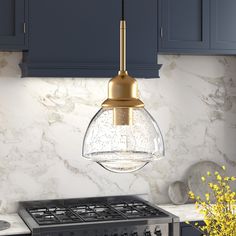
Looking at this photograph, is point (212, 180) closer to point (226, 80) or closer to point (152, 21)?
point (226, 80)

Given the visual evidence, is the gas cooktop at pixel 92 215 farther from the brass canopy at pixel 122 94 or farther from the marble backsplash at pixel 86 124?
the brass canopy at pixel 122 94

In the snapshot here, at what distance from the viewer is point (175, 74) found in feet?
13.4

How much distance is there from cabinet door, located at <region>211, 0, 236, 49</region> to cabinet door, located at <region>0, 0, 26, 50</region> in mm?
1334

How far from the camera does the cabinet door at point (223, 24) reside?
3848 mm

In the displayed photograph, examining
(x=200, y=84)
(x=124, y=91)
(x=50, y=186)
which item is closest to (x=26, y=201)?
(x=50, y=186)

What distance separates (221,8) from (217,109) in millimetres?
779

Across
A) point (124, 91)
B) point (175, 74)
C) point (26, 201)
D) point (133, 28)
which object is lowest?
point (26, 201)

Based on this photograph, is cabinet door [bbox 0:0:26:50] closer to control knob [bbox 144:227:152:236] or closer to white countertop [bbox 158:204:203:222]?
control knob [bbox 144:227:152:236]

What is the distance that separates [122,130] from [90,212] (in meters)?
2.08

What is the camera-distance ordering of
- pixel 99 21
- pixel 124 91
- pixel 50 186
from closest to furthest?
→ 1. pixel 124 91
2. pixel 99 21
3. pixel 50 186

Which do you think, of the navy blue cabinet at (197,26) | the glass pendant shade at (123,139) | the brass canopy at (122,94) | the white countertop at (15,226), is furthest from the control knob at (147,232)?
the brass canopy at (122,94)

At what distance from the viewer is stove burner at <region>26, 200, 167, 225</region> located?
3.37 m

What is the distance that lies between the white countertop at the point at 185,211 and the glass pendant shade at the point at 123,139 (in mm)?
1982

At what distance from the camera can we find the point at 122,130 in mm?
1604
